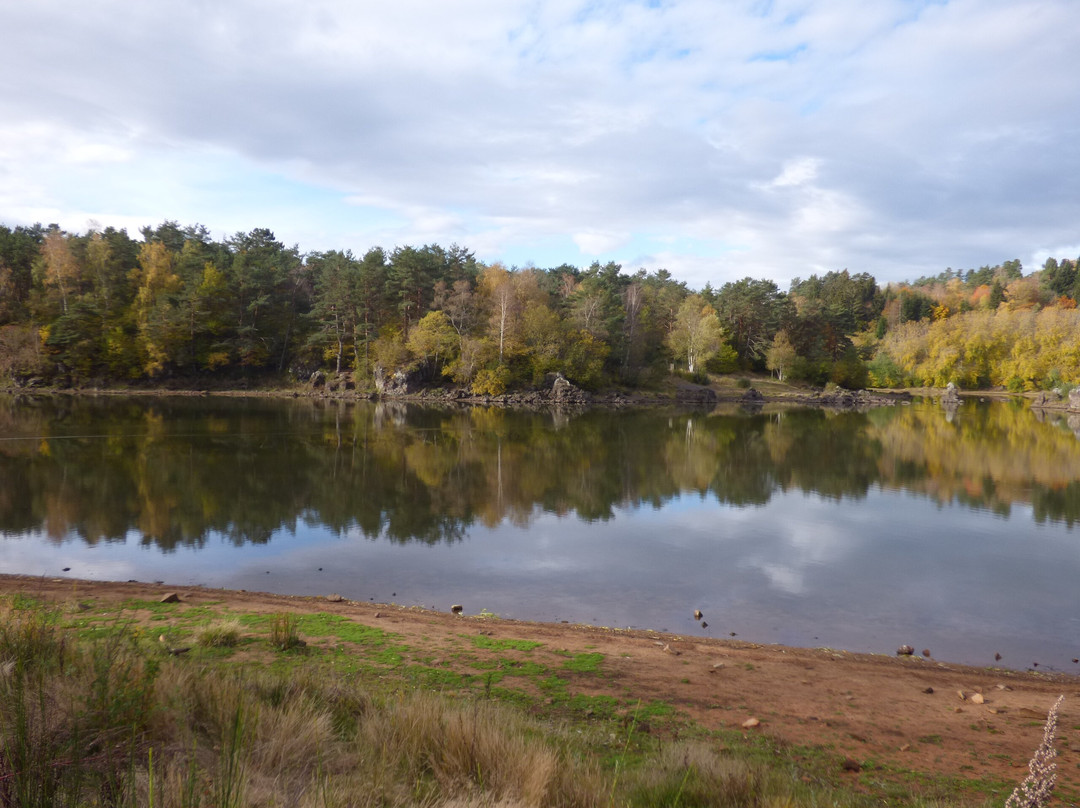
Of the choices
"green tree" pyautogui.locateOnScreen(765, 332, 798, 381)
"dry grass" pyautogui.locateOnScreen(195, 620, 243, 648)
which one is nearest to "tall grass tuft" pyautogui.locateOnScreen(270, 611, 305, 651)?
"dry grass" pyautogui.locateOnScreen(195, 620, 243, 648)

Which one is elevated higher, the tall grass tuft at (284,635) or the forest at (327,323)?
the forest at (327,323)

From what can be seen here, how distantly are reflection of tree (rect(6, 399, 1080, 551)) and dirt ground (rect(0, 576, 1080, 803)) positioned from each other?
19.8 ft

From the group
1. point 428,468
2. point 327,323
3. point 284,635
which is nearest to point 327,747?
point 284,635

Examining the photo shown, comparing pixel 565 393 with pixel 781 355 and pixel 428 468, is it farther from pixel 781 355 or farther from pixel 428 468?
pixel 428 468

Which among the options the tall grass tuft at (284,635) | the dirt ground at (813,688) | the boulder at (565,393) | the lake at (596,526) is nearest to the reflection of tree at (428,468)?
the lake at (596,526)

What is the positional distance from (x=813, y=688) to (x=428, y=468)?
19132 mm

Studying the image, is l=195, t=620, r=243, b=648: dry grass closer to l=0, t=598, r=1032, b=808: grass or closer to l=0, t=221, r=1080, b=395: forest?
l=0, t=598, r=1032, b=808: grass

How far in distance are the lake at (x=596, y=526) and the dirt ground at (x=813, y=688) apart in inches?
45.4

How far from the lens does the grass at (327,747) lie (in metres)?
2.97

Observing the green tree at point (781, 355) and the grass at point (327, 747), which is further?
the green tree at point (781, 355)

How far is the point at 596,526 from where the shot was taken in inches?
703

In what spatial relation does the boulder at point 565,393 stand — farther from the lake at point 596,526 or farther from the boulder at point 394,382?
the lake at point 596,526

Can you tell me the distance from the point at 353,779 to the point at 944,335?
98914mm

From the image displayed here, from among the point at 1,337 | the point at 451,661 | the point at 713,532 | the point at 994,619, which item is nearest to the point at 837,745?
the point at 451,661
